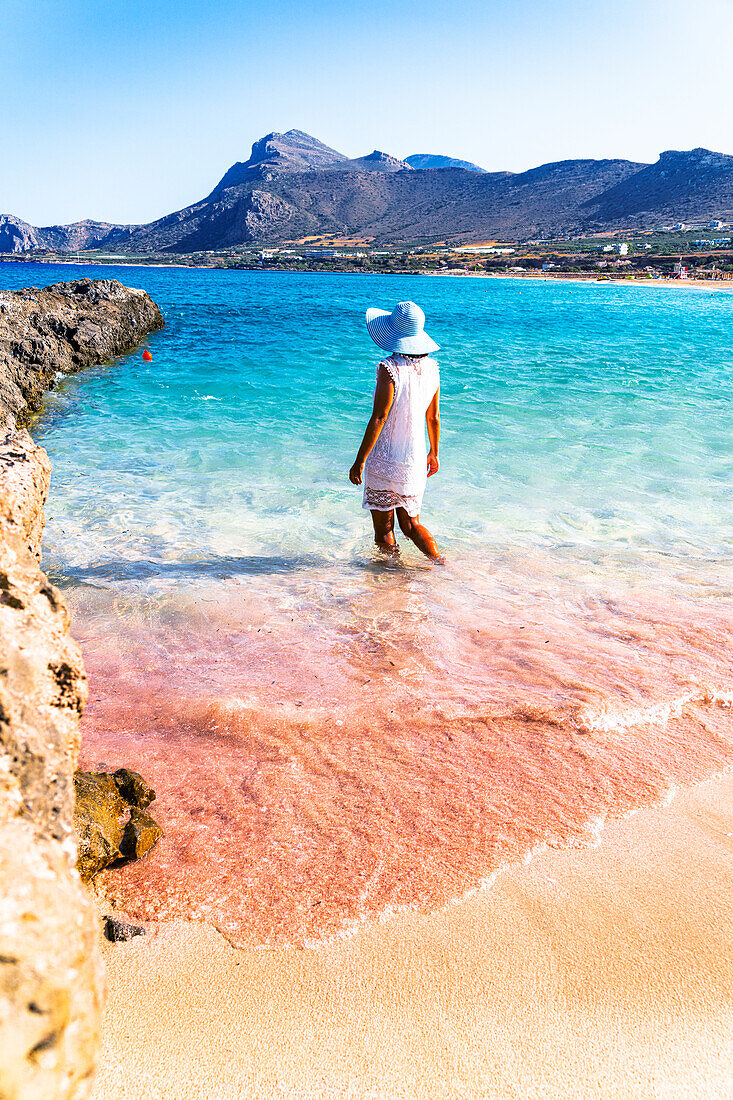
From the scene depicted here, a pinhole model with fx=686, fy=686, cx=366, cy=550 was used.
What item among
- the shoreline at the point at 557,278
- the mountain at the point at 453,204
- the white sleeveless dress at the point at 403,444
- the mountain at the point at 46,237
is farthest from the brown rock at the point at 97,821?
the mountain at the point at 46,237

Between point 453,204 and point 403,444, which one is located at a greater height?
point 453,204

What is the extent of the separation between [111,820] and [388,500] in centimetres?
316

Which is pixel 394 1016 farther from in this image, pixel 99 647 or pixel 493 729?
pixel 99 647

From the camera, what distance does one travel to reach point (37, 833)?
42.6 inches

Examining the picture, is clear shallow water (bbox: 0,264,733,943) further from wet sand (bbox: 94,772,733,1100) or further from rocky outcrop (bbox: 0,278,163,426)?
rocky outcrop (bbox: 0,278,163,426)

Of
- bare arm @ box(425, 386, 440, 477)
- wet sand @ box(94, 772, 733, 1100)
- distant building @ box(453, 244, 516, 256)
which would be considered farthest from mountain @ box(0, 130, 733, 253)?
wet sand @ box(94, 772, 733, 1100)

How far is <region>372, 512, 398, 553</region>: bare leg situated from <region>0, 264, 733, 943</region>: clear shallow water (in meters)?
0.17

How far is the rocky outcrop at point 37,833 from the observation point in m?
0.91

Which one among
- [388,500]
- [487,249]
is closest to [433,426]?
[388,500]

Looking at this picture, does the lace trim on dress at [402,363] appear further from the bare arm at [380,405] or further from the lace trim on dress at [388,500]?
the lace trim on dress at [388,500]

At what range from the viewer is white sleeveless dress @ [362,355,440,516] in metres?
4.49

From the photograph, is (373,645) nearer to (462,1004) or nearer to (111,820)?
(111,820)

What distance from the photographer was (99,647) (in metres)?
3.78

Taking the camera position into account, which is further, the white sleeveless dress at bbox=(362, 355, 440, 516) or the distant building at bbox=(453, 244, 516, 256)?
the distant building at bbox=(453, 244, 516, 256)
